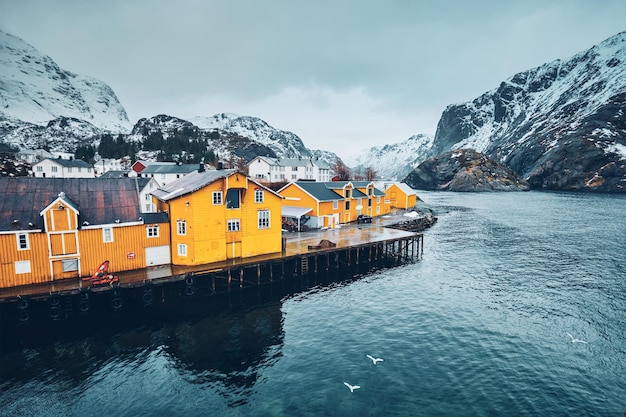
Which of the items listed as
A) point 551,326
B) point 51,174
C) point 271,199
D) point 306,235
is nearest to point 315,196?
point 306,235

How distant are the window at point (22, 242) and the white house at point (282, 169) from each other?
89244 mm

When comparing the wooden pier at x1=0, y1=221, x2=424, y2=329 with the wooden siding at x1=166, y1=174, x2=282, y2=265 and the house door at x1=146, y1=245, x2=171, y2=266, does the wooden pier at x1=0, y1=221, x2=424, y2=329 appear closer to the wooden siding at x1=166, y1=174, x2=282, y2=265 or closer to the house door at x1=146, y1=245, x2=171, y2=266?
the house door at x1=146, y1=245, x2=171, y2=266

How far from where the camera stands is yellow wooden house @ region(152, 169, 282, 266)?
115ft

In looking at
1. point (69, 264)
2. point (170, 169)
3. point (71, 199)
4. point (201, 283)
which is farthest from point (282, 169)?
point (69, 264)

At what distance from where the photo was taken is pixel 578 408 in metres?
19.3

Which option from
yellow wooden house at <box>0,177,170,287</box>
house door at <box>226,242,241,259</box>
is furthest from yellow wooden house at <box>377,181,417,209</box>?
yellow wooden house at <box>0,177,170,287</box>

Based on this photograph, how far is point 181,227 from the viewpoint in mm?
35281

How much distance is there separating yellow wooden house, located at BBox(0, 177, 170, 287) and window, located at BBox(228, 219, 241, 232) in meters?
6.35

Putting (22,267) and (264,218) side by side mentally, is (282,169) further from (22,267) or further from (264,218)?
(22,267)

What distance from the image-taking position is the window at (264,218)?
130ft

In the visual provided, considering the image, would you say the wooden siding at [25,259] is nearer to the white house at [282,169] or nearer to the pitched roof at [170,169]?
the pitched roof at [170,169]

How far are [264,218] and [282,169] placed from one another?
Result: 85838mm

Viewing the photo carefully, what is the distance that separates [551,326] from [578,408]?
36.3 feet

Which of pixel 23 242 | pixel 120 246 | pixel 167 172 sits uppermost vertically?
pixel 167 172
